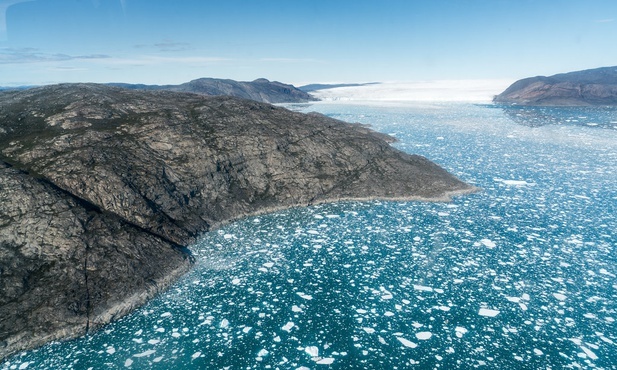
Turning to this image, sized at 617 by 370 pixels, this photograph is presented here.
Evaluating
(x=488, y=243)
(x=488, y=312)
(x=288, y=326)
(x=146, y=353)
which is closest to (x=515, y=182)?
(x=488, y=243)

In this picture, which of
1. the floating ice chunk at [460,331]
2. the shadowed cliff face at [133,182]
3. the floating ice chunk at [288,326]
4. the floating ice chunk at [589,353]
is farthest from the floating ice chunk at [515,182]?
the floating ice chunk at [288,326]

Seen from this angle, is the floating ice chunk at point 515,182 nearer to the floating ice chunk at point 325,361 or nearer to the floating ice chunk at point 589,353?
the floating ice chunk at point 589,353

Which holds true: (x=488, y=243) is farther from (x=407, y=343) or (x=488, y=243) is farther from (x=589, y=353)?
(x=407, y=343)

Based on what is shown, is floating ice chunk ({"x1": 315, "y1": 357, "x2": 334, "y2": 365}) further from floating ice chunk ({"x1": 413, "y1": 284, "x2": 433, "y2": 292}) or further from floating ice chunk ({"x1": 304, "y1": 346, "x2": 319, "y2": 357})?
floating ice chunk ({"x1": 413, "y1": 284, "x2": 433, "y2": 292})

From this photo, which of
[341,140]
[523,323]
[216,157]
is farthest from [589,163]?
[216,157]

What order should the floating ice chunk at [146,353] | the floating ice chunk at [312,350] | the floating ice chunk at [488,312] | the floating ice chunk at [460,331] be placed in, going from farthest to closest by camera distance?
the floating ice chunk at [488,312] → the floating ice chunk at [460,331] → the floating ice chunk at [312,350] → the floating ice chunk at [146,353]
